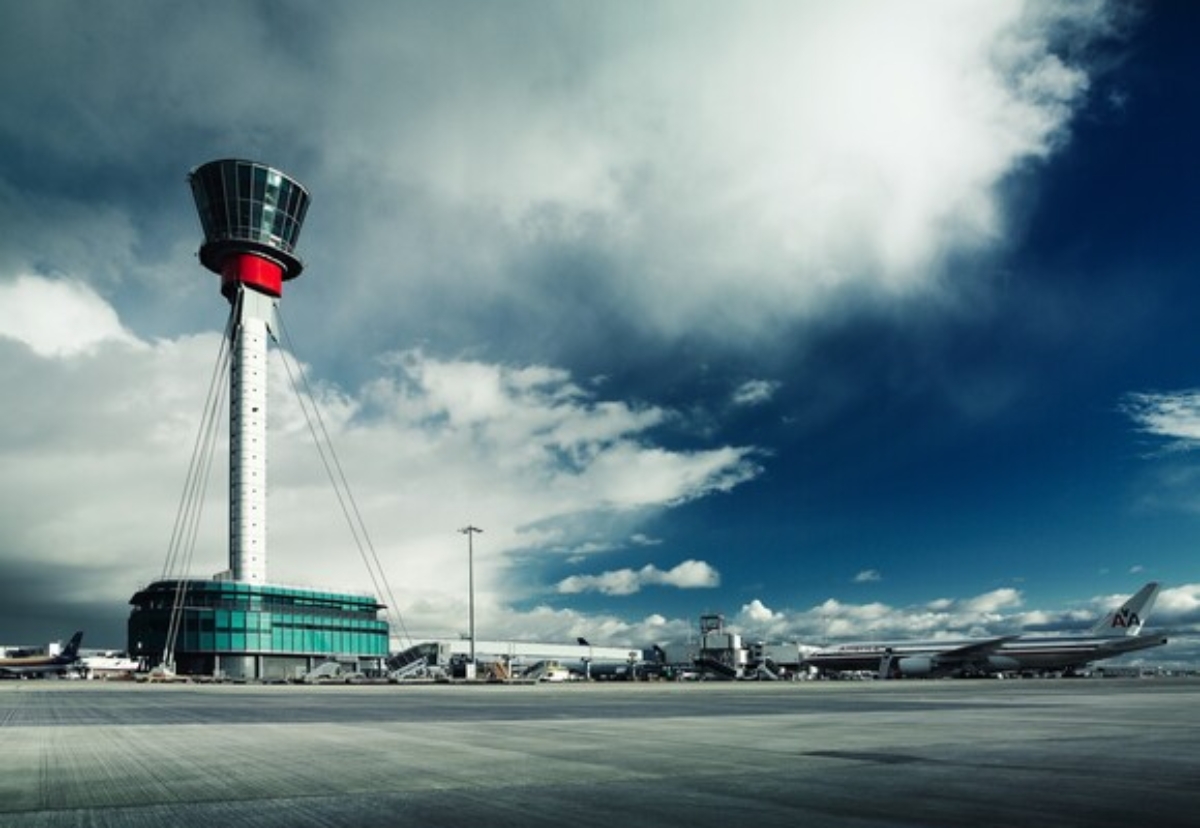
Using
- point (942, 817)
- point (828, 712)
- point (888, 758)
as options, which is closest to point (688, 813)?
point (942, 817)

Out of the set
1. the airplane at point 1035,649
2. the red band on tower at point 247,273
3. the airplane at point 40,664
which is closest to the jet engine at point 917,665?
the airplane at point 1035,649

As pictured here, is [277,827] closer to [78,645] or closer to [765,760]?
[765,760]

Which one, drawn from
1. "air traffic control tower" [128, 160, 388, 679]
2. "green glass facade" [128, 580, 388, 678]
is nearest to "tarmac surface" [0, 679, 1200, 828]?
"air traffic control tower" [128, 160, 388, 679]

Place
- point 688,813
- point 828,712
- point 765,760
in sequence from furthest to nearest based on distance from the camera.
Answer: point 828,712 < point 765,760 < point 688,813

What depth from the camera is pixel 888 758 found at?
15016 mm

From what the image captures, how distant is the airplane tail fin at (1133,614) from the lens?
110m

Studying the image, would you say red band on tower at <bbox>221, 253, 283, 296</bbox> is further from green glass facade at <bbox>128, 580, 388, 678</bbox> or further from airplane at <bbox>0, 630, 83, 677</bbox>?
airplane at <bbox>0, 630, 83, 677</bbox>

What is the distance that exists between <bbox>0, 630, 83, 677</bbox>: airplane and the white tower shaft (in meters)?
29.5

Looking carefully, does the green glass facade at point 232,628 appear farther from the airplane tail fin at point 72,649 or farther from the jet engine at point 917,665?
the jet engine at point 917,665

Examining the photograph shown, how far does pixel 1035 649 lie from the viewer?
367 feet

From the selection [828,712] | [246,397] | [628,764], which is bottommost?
[828,712]

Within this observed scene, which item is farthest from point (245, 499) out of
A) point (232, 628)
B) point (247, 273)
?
point (247, 273)

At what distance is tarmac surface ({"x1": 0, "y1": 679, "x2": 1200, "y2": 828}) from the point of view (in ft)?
31.1

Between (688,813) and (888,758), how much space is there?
279 inches
